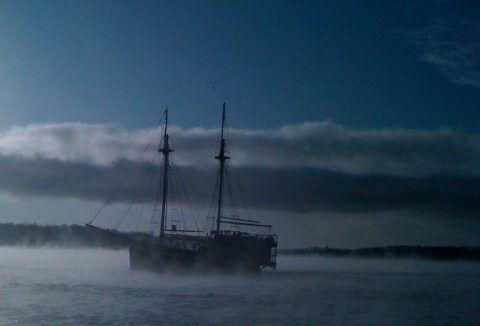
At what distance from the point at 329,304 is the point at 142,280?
24.3 m

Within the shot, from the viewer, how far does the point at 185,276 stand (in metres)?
72.7

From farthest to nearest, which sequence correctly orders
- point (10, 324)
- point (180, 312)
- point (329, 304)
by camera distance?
point (329, 304) → point (180, 312) → point (10, 324)

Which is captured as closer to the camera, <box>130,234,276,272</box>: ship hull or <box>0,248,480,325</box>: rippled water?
<box>0,248,480,325</box>: rippled water

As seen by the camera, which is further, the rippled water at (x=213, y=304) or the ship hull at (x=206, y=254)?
the ship hull at (x=206, y=254)

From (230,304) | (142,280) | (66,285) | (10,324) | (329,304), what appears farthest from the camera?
(142,280)

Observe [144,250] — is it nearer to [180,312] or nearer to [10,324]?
[180,312]

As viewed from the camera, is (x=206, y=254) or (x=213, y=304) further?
(x=206, y=254)

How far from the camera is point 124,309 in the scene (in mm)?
39375

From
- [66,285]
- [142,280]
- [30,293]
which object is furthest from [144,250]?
[30,293]

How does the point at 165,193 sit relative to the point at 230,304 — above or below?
above

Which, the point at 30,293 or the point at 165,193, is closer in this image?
the point at 30,293

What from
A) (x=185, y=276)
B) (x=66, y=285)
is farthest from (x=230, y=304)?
(x=185, y=276)

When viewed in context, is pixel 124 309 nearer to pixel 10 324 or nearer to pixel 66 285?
pixel 10 324

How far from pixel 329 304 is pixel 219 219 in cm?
3730
